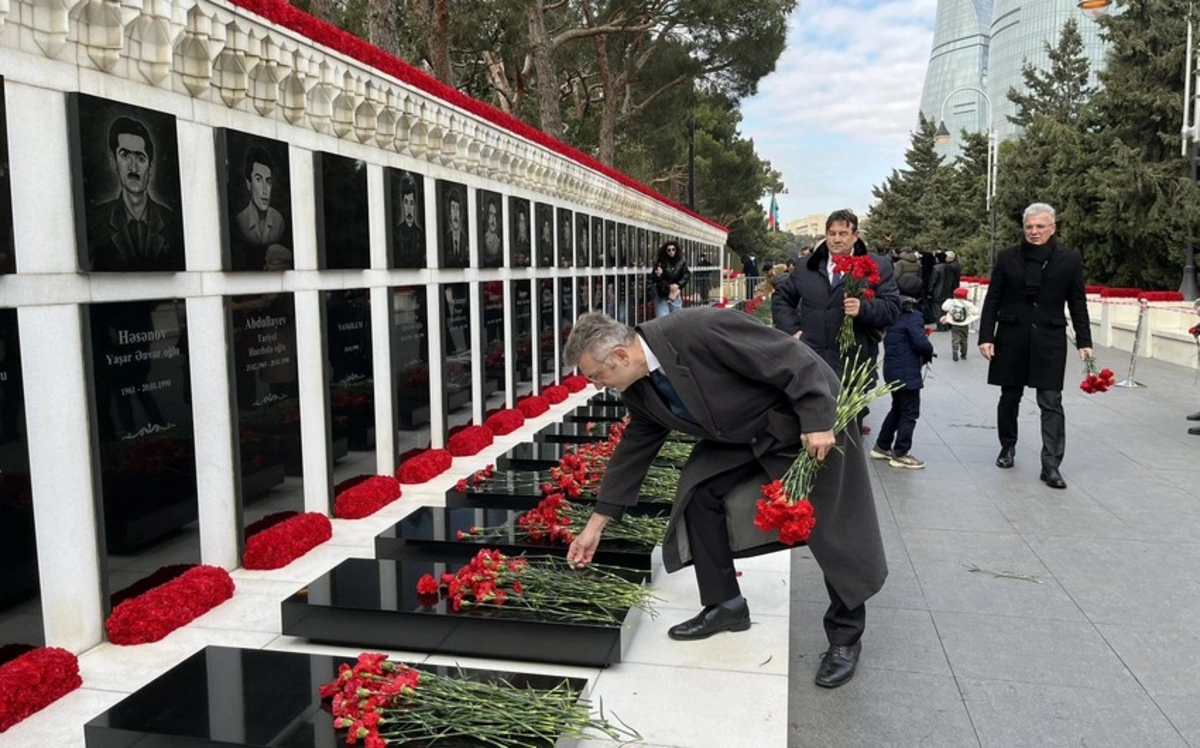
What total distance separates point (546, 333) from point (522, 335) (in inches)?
38.7

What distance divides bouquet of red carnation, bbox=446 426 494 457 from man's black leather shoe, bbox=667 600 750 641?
13.4 feet

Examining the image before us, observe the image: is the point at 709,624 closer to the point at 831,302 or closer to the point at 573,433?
the point at 831,302

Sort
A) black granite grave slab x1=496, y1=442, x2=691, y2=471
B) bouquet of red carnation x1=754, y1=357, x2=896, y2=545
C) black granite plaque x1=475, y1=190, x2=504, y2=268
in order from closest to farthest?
1. bouquet of red carnation x1=754, y1=357, x2=896, y2=545
2. black granite grave slab x1=496, y1=442, x2=691, y2=471
3. black granite plaque x1=475, y1=190, x2=504, y2=268

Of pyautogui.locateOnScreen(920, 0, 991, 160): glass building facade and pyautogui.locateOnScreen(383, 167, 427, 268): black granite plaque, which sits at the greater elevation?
pyautogui.locateOnScreen(920, 0, 991, 160): glass building facade

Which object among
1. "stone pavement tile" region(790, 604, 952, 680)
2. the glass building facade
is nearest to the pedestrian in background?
"stone pavement tile" region(790, 604, 952, 680)

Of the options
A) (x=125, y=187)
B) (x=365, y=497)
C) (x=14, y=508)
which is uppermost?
(x=125, y=187)

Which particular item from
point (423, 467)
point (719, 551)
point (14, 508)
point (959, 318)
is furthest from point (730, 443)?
point (959, 318)

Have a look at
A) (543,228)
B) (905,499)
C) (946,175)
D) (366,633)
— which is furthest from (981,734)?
(946,175)

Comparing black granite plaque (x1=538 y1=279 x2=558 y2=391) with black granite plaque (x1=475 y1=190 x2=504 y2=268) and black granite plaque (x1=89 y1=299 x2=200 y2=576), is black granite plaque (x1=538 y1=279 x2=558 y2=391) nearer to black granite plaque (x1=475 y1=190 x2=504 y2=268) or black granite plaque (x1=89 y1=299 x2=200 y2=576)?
black granite plaque (x1=475 y1=190 x2=504 y2=268)

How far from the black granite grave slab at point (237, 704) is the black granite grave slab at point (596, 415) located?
5.06m

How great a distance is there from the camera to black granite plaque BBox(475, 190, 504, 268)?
328 inches

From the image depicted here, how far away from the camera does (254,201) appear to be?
192 inches

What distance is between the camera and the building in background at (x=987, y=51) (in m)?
80.9

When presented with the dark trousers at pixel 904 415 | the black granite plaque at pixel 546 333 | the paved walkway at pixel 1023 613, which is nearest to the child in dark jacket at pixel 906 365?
the dark trousers at pixel 904 415
